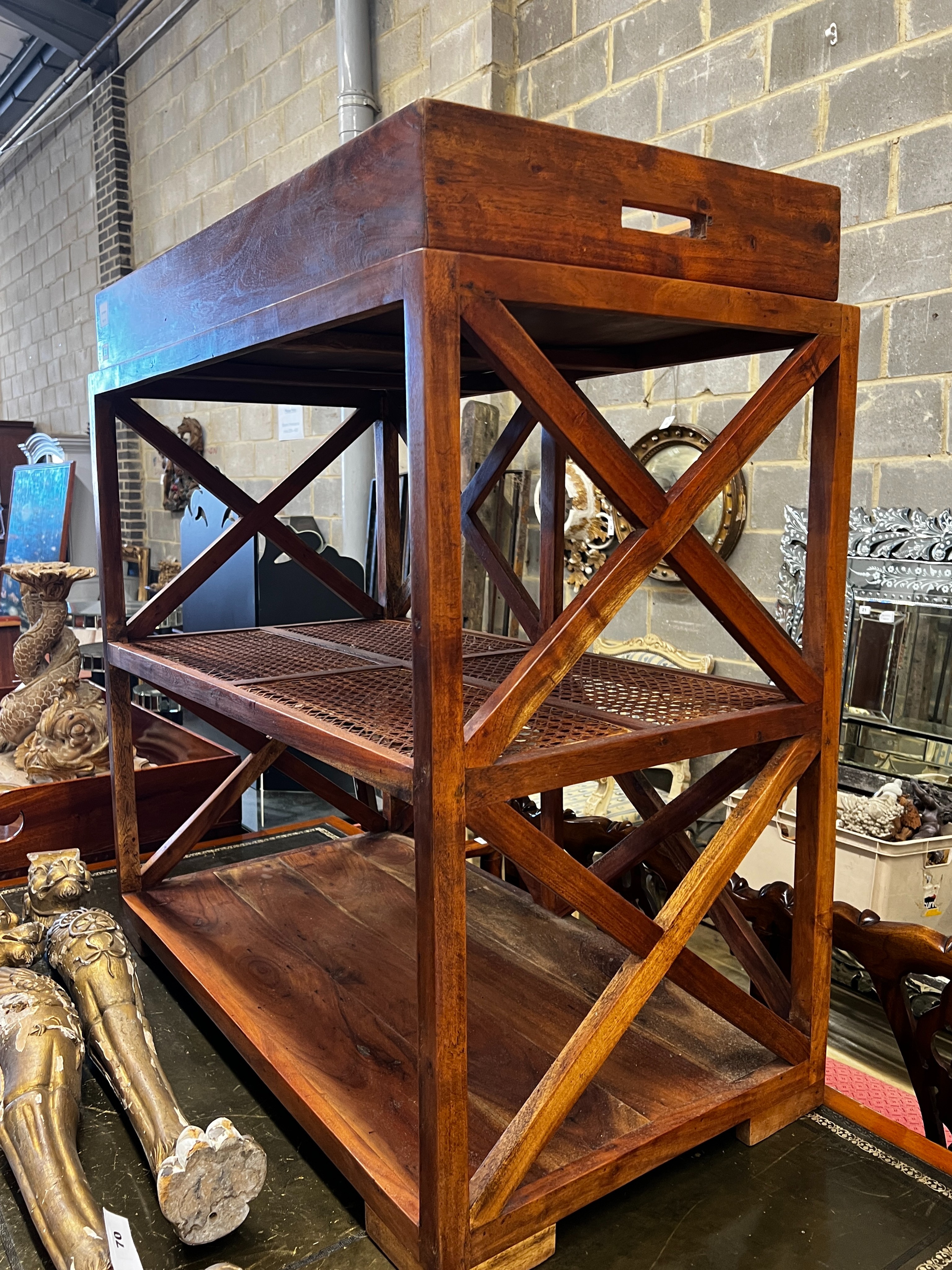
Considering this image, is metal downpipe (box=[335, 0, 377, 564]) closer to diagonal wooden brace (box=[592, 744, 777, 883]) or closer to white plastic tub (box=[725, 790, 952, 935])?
white plastic tub (box=[725, 790, 952, 935])

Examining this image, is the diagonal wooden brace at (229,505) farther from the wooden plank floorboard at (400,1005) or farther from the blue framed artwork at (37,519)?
the blue framed artwork at (37,519)

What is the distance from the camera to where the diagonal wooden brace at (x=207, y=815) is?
1.65 m

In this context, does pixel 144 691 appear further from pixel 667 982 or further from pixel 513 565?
pixel 667 982

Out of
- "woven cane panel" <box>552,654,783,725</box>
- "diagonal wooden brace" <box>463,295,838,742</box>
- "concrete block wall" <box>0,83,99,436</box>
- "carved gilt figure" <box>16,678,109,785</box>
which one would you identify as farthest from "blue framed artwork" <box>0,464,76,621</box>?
"diagonal wooden brace" <box>463,295,838,742</box>

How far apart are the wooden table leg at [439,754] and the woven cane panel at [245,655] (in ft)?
1.67

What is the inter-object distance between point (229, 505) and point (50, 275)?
7.47 metres

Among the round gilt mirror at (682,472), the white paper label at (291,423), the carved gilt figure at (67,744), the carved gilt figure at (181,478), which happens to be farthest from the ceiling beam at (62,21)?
the carved gilt figure at (67,744)

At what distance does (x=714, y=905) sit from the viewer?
1.23m

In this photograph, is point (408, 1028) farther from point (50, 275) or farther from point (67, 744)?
point (50, 275)

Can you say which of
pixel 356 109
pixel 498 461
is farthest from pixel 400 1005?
pixel 356 109

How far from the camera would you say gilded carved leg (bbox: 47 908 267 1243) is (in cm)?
87

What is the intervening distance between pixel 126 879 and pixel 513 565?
7.31ft

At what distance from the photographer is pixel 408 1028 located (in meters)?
1.20

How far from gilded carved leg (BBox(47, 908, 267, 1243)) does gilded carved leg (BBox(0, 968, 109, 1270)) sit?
1.5 inches
